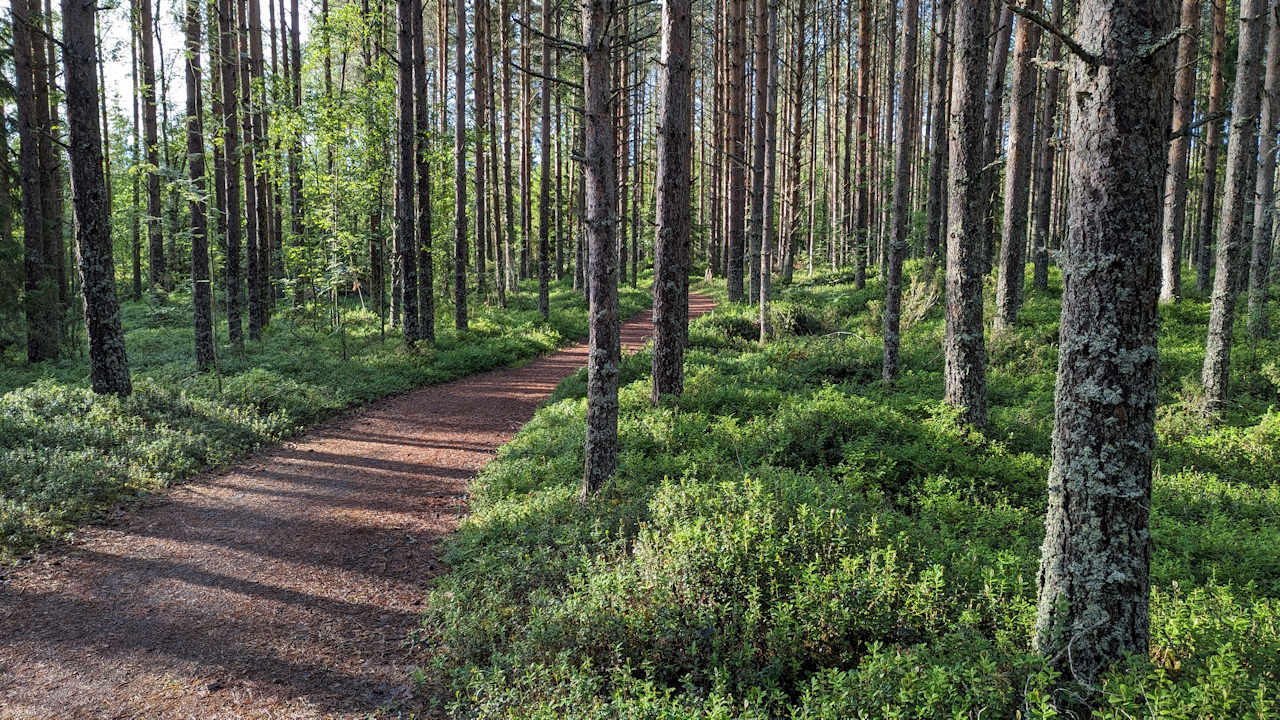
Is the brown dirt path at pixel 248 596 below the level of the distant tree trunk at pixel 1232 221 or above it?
below

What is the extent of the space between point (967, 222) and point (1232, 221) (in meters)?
4.65

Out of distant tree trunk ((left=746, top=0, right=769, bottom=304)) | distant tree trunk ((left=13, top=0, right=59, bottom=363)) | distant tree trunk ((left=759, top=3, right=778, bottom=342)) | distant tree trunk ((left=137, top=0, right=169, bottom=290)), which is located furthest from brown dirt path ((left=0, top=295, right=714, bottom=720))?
distant tree trunk ((left=13, top=0, right=59, bottom=363))

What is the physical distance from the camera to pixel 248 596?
5.62m

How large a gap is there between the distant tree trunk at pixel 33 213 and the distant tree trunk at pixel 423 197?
7.49 meters

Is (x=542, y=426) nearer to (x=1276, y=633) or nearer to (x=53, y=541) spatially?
(x=53, y=541)

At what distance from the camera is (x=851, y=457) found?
22.5ft

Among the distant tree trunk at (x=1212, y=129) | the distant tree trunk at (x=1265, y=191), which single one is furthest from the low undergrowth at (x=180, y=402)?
the distant tree trunk at (x=1212, y=129)

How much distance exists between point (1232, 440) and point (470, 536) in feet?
30.5

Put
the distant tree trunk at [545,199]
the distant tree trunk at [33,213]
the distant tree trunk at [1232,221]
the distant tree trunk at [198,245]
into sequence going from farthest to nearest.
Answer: the distant tree trunk at [545,199] < the distant tree trunk at [33,213] < the distant tree trunk at [198,245] < the distant tree trunk at [1232,221]

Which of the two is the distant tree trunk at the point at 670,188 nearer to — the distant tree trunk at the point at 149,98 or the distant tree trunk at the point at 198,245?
the distant tree trunk at the point at 149,98

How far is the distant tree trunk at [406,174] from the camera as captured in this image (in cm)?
1410

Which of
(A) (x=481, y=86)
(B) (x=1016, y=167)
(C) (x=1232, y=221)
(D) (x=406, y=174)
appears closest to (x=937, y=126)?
(B) (x=1016, y=167)

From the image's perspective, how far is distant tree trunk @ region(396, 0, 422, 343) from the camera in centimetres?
1410

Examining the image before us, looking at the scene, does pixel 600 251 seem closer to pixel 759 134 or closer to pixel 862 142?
pixel 759 134
